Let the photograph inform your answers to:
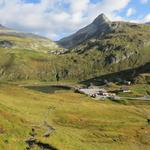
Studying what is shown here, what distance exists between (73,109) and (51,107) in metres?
8.80

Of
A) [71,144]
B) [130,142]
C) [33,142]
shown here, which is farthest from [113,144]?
[33,142]

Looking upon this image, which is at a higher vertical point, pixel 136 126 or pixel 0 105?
pixel 0 105

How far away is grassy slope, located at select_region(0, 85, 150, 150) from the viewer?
87500 millimetres

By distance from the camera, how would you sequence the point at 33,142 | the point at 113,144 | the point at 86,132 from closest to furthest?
1. the point at 33,142
2. the point at 113,144
3. the point at 86,132

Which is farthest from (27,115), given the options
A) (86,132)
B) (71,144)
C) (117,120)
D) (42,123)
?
(117,120)

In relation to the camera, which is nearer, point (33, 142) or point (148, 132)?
point (33, 142)

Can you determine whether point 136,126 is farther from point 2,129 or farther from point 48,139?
point 2,129

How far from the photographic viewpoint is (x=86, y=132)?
107m

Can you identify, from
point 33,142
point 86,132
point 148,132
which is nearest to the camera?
point 33,142

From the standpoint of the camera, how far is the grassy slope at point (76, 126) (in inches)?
3445

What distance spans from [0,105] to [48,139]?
2687cm

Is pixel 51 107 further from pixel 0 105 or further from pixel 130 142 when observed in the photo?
pixel 130 142

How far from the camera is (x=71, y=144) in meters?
89.1

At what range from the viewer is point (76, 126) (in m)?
115
